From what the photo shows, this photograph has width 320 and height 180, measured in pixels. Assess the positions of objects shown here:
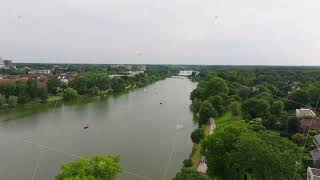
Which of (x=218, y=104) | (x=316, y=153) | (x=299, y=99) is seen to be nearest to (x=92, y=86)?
(x=218, y=104)

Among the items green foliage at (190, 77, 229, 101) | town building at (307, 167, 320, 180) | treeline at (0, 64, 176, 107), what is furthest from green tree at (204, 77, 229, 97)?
town building at (307, 167, 320, 180)

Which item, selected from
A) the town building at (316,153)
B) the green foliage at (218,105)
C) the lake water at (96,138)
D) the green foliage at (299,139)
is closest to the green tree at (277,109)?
the green foliage at (218,105)

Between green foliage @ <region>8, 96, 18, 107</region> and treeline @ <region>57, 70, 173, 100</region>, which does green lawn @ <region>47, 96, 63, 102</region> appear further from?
green foliage @ <region>8, 96, 18, 107</region>

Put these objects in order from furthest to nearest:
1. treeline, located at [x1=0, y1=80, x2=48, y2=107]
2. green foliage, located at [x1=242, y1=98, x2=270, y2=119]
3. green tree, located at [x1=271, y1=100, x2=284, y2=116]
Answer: treeline, located at [x1=0, y1=80, x2=48, y2=107]
green tree, located at [x1=271, y1=100, x2=284, y2=116]
green foliage, located at [x1=242, y1=98, x2=270, y2=119]

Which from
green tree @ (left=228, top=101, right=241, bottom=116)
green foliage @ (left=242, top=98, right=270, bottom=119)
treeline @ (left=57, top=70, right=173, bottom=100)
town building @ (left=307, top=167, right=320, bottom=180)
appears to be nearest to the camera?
town building @ (left=307, top=167, right=320, bottom=180)

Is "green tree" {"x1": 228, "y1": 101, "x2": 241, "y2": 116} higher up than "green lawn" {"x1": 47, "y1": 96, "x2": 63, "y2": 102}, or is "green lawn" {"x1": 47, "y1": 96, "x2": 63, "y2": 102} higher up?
"green tree" {"x1": 228, "y1": 101, "x2": 241, "y2": 116}

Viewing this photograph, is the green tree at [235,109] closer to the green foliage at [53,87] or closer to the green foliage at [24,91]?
the green foliage at [24,91]
